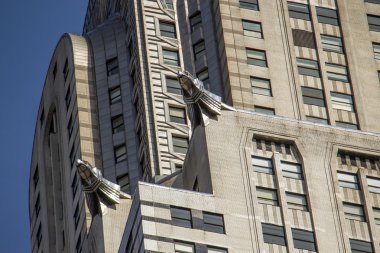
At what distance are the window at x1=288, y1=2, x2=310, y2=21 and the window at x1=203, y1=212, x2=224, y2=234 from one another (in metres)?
28.8

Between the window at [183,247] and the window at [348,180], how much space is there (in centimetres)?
1349

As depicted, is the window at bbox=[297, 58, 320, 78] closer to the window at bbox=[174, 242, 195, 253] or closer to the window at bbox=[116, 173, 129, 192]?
the window at bbox=[116, 173, 129, 192]

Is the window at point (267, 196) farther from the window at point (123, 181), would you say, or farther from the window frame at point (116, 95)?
the window frame at point (116, 95)

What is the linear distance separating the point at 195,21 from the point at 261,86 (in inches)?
446

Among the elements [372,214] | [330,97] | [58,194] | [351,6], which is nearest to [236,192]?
[372,214]

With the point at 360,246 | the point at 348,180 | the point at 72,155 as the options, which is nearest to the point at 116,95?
the point at 72,155

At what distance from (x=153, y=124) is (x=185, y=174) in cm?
1702

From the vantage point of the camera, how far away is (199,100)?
416ft

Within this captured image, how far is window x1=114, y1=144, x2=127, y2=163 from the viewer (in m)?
152

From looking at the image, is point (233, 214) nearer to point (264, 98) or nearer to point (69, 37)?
point (264, 98)

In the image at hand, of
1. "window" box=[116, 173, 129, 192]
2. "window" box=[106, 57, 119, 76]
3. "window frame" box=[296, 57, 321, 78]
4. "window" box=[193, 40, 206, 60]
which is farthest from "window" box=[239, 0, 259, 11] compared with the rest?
"window" box=[116, 173, 129, 192]

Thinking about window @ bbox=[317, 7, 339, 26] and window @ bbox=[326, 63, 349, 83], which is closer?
window @ bbox=[326, 63, 349, 83]

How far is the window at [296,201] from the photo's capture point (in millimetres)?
125375

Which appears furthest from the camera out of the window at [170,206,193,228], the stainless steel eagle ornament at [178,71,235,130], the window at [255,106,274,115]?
the window at [255,106,274,115]
